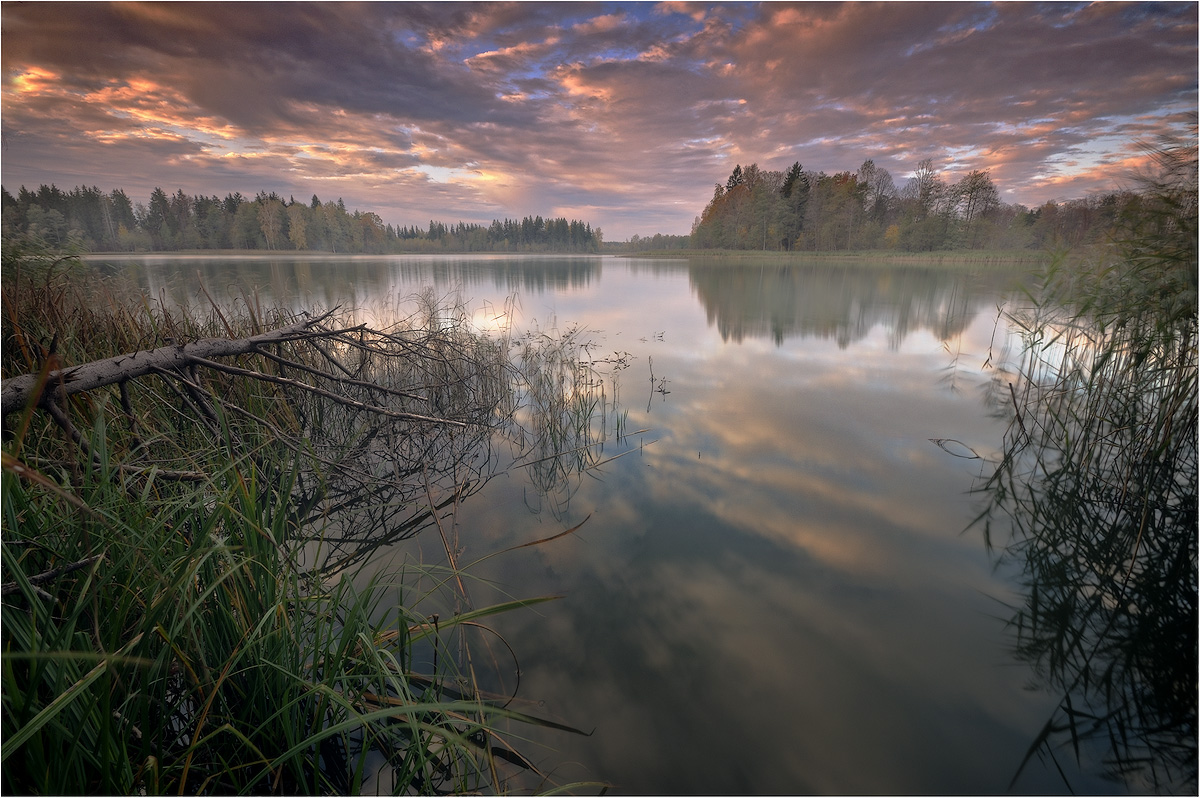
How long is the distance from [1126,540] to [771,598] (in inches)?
118

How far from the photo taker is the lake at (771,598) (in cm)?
216

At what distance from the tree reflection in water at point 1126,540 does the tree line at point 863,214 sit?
103 feet

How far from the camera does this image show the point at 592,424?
6012 mm

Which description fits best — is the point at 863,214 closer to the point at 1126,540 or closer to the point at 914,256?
the point at 914,256

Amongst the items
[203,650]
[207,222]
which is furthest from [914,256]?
[207,222]

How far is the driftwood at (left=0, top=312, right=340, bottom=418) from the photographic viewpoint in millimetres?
1896

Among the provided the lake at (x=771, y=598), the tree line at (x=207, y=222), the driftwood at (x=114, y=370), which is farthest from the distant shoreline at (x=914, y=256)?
the tree line at (x=207, y=222)

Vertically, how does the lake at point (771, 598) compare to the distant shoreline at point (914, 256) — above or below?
below

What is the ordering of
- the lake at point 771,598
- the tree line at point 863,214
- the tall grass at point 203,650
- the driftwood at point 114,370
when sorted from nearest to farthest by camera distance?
1. the tall grass at point 203,650
2. the driftwood at point 114,370
3. the lake at point 771,598
4. the tree line at point 863,214

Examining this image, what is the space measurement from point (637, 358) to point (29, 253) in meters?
9.01

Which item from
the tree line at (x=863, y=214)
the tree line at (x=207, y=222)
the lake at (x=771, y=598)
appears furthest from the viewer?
the tree line at (x=207, y=222)

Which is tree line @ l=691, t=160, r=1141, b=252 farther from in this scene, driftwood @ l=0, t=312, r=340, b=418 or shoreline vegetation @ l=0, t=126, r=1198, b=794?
driftwood @ l=0, t=312, r=340, b=418

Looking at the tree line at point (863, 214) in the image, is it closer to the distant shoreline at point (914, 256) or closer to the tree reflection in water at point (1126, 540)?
the distant shoreline at point (914, 256)

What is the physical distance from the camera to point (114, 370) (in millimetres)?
2365
